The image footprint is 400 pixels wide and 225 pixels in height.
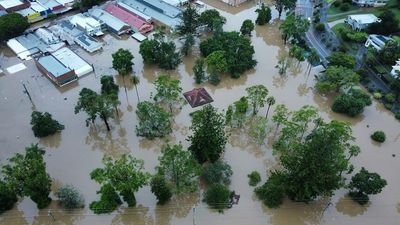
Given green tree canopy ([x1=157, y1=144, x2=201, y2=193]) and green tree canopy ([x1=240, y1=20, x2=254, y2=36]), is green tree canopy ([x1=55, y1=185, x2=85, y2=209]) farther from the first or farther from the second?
green tree canopy ([x1=240, y1=20, x2=254, y2=36])

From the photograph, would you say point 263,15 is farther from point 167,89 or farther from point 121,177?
point 121,177

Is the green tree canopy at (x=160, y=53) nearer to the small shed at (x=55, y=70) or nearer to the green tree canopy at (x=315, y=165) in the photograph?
the small shed at (x=55, y=70)

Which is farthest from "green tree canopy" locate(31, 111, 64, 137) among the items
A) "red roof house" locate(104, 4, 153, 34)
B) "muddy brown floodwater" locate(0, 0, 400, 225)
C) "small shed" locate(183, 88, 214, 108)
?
"red roof house" locate(104, 4, 153, 34)

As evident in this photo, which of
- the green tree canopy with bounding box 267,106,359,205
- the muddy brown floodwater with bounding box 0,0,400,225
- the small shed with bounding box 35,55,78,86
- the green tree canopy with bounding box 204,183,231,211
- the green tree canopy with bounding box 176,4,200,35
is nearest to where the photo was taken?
the green tree canopy with bounding box 267,106,359,205

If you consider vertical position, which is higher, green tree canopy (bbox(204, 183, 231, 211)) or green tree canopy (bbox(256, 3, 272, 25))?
green tree canopy (bbox(256, 3, 272, 25))

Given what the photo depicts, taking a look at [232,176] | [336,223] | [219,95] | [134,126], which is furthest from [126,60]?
[336,223]

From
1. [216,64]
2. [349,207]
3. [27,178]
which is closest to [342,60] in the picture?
[216,64]
